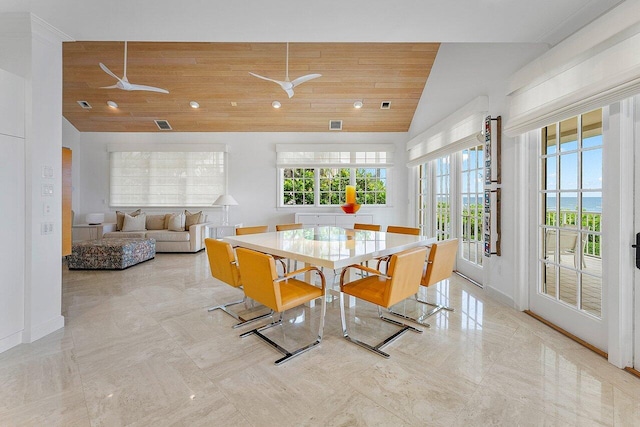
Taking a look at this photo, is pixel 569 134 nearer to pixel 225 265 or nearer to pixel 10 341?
pixel 225 265

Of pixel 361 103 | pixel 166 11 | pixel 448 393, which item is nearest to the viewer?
pixel 448 393

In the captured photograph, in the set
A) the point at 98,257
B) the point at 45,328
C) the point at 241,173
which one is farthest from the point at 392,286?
the point at 241,173

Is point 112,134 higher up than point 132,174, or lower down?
higher up

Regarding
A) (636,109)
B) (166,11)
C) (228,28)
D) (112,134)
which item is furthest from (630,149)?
(112,134)

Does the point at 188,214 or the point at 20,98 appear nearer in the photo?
the point at 20,98

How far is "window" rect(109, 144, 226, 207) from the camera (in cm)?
698

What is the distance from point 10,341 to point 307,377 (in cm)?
231

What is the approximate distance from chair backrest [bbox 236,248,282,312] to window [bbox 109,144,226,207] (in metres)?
5.22

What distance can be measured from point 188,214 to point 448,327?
571 cm

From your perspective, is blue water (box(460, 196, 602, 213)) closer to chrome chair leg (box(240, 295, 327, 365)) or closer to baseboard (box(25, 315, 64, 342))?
chrome chair leg (box(240, 295, 327, 365))

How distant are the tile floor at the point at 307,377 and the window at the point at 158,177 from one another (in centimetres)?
452

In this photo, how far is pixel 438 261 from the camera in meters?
2.63

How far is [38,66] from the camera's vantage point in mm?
2398

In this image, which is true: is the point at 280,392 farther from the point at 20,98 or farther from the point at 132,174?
the point at 132,174
